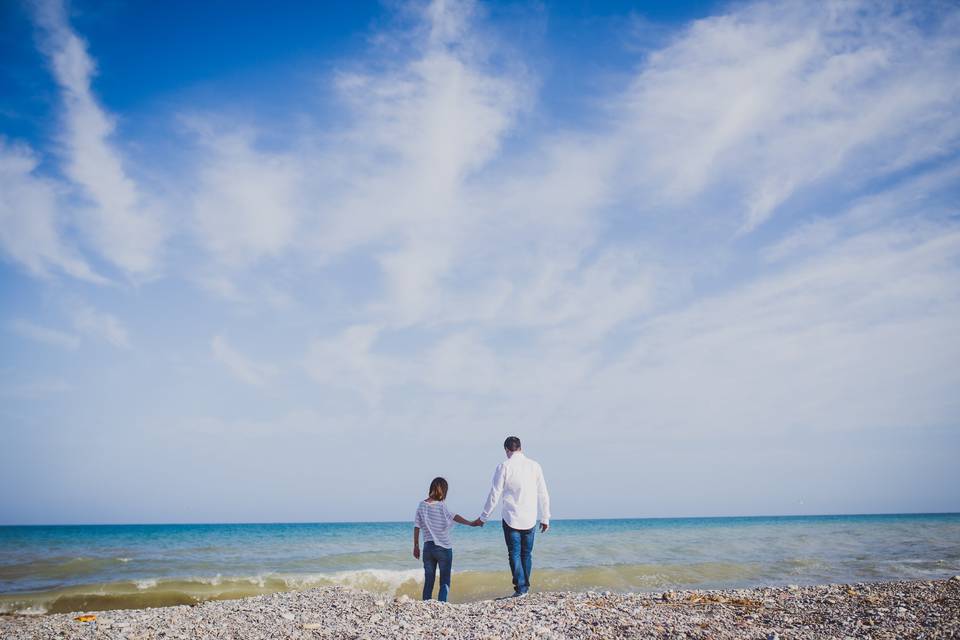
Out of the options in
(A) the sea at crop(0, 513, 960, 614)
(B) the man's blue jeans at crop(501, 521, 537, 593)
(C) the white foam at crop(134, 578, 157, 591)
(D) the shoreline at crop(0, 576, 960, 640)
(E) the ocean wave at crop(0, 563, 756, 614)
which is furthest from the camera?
(C) the white foam at crop(134, 578, 157, 591)

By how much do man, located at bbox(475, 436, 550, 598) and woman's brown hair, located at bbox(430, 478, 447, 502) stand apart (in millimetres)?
718

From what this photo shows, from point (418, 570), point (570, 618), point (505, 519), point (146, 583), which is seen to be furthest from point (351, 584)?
point (570, 618)

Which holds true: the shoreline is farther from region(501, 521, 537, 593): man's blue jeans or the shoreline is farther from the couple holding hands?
the couple holding hands

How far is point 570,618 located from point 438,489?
3.05 metres

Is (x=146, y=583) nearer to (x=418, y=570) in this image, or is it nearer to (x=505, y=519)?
(x=418, y=570)

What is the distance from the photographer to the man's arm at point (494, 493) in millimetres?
8810

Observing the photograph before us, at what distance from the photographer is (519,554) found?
8.86m

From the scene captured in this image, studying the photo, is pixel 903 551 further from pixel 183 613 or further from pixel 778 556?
pixel 183 613

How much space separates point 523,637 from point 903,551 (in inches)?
846

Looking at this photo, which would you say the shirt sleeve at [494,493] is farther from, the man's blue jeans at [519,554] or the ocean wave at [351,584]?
the ocean wave at [351,584]

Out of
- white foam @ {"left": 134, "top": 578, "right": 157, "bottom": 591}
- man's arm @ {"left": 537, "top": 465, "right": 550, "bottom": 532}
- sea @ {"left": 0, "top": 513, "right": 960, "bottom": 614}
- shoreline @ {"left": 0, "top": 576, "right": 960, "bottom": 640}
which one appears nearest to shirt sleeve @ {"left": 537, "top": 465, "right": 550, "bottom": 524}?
man's arm @ {"left": 537, "top": 465, "right": 550, "bottom": 532}

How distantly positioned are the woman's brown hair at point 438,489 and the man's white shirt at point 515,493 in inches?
28.6

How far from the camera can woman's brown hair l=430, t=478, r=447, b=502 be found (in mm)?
8969

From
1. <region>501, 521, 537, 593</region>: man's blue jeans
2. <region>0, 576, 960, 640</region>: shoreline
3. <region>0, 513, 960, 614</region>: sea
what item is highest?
<region>501, 521, 537, 593</region>: man's blue jeans
